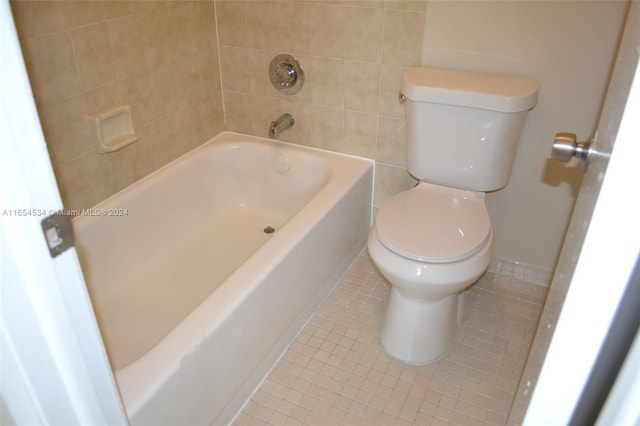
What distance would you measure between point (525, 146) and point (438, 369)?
877 millimetres

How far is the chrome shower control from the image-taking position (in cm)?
218

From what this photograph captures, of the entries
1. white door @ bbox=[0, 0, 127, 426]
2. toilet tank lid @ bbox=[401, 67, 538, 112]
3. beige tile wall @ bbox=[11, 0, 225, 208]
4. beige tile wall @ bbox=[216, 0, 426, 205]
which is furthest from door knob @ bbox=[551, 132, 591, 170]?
beige tile wall @ bbox=[11, 0, 225, 208]

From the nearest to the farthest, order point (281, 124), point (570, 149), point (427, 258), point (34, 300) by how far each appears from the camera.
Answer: point (34, 300)
point (570, 149)
point (427, 258)
point (281, 124)

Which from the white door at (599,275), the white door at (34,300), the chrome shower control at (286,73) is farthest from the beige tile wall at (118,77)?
the white door at (599,275)

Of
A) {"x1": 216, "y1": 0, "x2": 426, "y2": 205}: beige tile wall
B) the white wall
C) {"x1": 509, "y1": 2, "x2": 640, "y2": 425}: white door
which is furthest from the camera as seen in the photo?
{"x1": 216, "y1": 0, "x2": 426, "y2": 205}: beige tile wall

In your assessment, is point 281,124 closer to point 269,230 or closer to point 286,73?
point 286,73

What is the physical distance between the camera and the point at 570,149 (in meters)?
0.81

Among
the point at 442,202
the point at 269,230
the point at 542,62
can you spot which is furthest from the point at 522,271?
the point at 269,230

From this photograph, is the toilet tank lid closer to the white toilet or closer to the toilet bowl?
the white toilet

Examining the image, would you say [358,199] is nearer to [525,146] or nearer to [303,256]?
[303,256]

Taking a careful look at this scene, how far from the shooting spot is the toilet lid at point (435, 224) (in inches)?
62.7

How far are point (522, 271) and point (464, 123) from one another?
0.77 metres

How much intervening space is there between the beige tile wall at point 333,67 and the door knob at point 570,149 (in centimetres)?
122

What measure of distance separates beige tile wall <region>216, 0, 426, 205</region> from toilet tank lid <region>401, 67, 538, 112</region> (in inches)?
7.8
